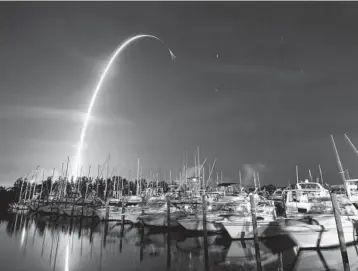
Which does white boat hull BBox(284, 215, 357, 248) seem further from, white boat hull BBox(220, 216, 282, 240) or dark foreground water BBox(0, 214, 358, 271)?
white boat hull BBox(220, 216, 282, 240)

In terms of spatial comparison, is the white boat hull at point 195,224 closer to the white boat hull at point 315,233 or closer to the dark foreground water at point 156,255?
the dark foreground water at point 156,255

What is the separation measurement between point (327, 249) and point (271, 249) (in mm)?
4924

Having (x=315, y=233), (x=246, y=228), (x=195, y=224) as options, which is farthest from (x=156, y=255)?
(x=315, y=233)

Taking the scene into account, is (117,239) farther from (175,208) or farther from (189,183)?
(189,183)

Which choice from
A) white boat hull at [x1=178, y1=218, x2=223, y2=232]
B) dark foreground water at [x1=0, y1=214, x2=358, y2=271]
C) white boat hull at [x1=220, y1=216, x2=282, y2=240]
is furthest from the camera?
white boat hull at [x1=178, y1=218, x2=223, y2=232]

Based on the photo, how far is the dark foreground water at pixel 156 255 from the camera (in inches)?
690

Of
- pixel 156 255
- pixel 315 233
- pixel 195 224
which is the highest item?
pixel 315 233

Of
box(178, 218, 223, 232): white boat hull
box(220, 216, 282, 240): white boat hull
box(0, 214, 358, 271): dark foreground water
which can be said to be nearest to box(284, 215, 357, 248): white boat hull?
box(0, 214, 358, 271): dark foreground water

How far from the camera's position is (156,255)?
20.7 meters

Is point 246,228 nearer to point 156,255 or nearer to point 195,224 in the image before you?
point 195,224

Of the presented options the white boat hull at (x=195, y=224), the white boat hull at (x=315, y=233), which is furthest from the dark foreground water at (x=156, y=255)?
the white boat hull at (x=195, y=224)

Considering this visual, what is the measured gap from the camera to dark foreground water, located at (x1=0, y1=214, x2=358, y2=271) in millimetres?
→ 17531

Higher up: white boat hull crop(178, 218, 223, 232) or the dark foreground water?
white boat hull crop(178, 218, 223, 232)

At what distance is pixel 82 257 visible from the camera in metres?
20.5
